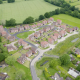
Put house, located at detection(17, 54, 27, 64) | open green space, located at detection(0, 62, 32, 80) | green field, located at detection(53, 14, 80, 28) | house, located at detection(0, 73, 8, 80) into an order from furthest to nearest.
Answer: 1. green field, located at detection(53, 14, 80, 28)
2. house, located at detection(17, 54, 27, 64)
3. open green space, located at detection(0, 62, 32, 80)
4. house, located at detection(0, 73, 8, 80)

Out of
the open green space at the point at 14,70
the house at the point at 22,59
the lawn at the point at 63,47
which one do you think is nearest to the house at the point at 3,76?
the open green space at the point at 14,70

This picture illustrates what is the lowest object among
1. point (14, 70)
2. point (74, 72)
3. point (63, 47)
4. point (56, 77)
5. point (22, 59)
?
point (14, 70)

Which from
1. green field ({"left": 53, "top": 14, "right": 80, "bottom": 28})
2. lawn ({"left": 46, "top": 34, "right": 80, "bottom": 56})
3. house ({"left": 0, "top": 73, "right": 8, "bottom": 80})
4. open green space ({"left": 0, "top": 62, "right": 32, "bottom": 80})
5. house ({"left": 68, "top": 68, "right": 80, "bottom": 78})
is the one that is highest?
green field ({"left": 53, "top": 14, "right": 80, "bottom": 28})

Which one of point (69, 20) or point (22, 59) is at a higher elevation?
point (69, 20)

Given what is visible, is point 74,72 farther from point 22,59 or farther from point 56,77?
point 22,59

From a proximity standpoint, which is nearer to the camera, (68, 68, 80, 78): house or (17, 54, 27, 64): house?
(68, 68, 80, 78): house

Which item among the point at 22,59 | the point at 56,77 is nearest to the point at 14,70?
the point at 22,59

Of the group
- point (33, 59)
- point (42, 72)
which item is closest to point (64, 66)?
point (42, 72)

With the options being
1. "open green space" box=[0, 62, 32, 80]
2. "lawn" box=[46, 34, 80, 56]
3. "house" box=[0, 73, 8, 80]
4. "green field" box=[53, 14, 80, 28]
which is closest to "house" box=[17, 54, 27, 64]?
"open green space" box=[0, 62, 32, 80]

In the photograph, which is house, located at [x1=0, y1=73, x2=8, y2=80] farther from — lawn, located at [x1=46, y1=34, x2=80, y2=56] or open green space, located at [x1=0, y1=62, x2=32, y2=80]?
lawn, located at [x1=46, y1=34, x2=80, y2=56]

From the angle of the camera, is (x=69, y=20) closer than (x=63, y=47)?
No

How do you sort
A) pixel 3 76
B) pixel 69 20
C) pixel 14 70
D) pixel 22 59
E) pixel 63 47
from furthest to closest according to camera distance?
pixel 69 20
pixel 63 47
pixel 22 59
pixel 14 70
pixel 3 76
